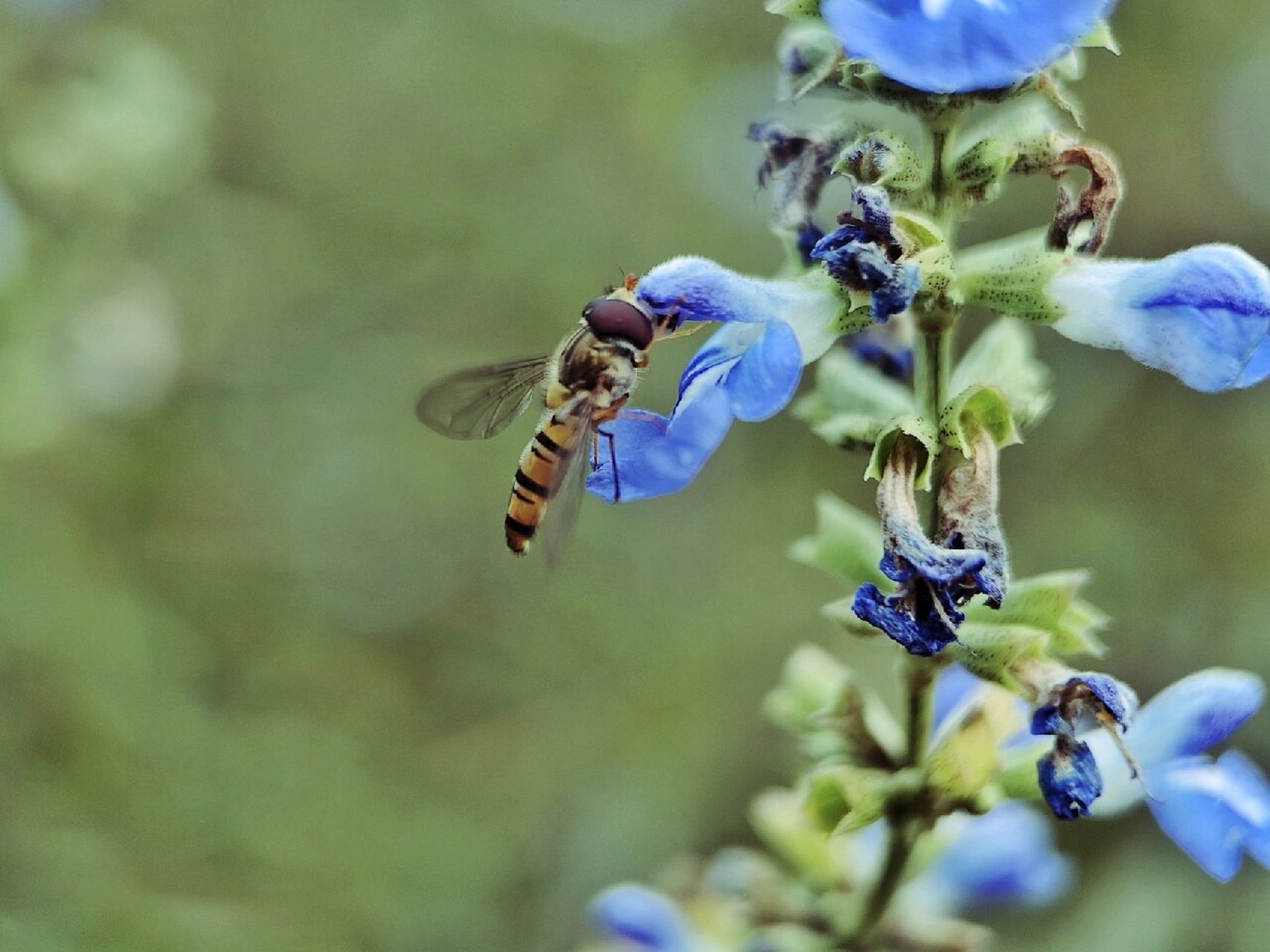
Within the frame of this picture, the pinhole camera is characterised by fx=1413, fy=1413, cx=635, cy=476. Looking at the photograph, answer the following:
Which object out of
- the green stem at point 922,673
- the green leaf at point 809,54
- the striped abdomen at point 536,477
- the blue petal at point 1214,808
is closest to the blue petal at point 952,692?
the green stem at point 922,673

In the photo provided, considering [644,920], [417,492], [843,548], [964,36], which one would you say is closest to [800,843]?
[644,920]

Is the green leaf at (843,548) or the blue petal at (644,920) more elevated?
the green leaf at (843,548)

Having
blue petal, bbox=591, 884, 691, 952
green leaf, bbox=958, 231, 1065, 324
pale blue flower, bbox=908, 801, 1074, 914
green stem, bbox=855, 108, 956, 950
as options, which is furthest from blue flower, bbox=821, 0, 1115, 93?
blue petal, bbox=591, 884, 691, 952

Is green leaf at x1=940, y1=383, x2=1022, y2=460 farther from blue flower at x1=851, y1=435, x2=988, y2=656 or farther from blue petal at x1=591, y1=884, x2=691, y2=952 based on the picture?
blue petal at x1=591, y1=884, x2=691, y2=952

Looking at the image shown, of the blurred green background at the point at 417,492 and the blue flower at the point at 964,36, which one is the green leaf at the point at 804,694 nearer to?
the blue flower at the point at 964,36

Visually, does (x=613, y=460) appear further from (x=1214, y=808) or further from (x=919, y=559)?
(x=1214, y=808)

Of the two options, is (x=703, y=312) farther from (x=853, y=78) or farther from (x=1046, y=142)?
(x=1046, y=142)
